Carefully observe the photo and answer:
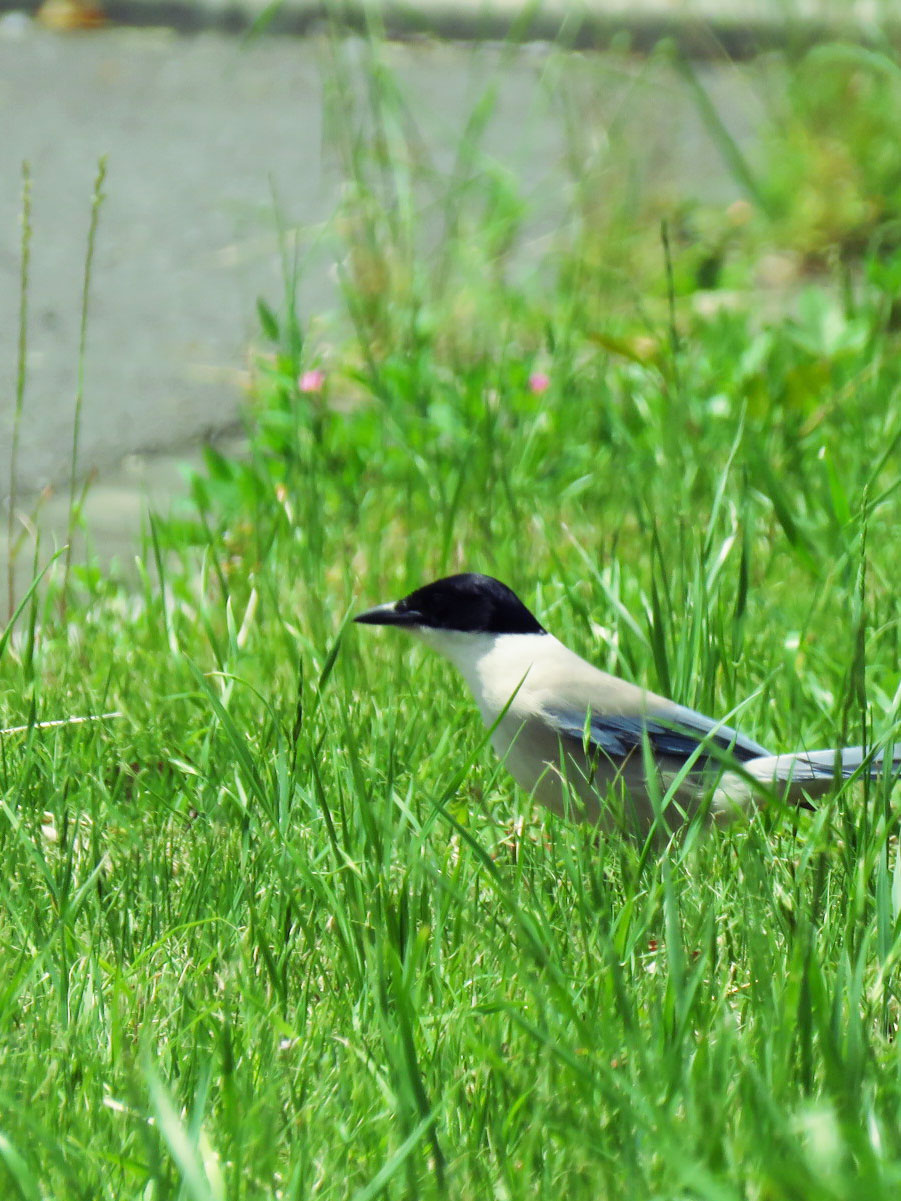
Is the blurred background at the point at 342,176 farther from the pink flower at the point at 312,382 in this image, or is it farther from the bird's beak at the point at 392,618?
the bird's beak at the point at 392,618

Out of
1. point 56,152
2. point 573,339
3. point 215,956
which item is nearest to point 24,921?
point 215,956

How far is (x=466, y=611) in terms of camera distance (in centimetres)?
291

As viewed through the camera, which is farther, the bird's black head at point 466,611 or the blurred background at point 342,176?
the blurred background at point 342,176

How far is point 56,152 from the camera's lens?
7.16m

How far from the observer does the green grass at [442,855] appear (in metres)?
1.63

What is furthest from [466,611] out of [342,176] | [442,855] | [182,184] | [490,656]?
[182,184]

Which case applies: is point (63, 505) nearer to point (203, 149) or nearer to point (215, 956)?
point (215, 956)

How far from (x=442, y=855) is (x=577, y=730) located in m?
0.38

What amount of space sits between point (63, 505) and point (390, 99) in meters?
1.53

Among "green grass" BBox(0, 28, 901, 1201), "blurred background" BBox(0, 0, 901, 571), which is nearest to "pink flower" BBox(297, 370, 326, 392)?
"green grass" BBox(0, 28, 901, 1201)

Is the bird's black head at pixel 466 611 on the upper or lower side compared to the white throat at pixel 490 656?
upper

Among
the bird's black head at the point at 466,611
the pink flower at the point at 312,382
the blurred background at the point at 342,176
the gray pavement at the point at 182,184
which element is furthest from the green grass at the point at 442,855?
the gray pavement at the point at 182,184

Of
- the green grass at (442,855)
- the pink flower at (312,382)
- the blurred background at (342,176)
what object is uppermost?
the blurred background at (342,176)

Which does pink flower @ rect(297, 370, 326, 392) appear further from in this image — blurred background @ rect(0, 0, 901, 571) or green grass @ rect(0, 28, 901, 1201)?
blurred background @ rect(0, 0, 901, 571)
